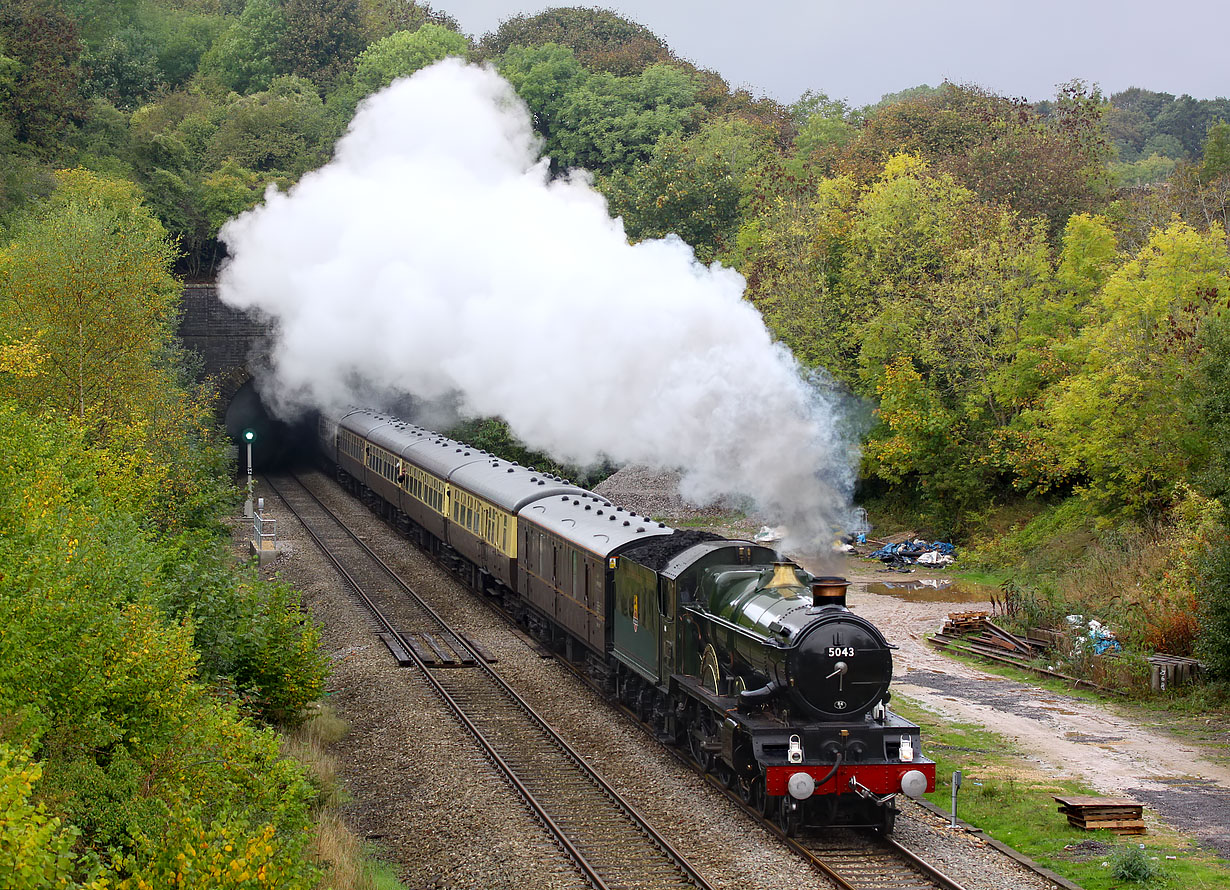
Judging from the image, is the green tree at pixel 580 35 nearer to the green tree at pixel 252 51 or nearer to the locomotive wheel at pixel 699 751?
the green tree at pixel 252 51

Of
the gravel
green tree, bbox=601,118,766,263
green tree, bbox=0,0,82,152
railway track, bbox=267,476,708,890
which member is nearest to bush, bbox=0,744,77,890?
the gravel

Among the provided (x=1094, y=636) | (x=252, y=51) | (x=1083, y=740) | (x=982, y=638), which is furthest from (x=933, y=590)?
(x=252, y=51)

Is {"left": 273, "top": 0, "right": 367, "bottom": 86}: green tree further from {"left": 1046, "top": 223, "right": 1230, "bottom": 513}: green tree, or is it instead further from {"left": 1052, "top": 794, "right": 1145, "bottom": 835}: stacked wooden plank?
{"left": 1052, "top": 794, "right": 1145, "bottom": 835}: stacked wooden plank

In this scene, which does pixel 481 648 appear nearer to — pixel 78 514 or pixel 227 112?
pixel 78 514

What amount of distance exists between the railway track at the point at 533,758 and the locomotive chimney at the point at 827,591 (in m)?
3.32

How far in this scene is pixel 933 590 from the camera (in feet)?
105

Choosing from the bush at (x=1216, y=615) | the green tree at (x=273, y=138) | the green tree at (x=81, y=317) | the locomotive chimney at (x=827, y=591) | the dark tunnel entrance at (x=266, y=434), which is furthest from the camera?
the green tree at (x=273, y=138)

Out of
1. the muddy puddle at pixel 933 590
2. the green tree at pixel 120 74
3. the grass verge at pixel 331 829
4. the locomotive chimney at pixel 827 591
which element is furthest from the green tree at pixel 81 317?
the green tree at pixel 120 74

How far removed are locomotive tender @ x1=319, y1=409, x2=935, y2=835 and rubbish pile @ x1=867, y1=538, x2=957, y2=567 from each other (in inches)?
562

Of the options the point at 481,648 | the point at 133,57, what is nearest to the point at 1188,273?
the point at 481,648

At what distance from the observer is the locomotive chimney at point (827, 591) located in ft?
44.9

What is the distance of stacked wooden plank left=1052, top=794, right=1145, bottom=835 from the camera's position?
13.9 meters

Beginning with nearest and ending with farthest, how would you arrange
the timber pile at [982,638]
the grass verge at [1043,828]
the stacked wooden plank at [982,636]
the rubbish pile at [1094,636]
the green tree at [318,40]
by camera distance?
the grass verge at [1043,828] → the rubbish pile at [1094,636] → the timber pile at [982,638] → the stacked wooden plank at [982,636] → the green tree at [318,40]

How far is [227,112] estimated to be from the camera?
234 ft
